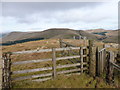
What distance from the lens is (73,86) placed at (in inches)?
225

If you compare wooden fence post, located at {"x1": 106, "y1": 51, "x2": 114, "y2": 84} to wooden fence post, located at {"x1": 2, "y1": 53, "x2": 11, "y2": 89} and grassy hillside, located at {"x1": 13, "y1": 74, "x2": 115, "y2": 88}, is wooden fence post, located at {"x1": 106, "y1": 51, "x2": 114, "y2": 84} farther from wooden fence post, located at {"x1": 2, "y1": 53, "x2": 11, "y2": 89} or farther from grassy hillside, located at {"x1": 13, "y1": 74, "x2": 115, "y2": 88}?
wooden fence post, located at {"x1": 2, "y1": 53, "x2": 11, "y2": 89}

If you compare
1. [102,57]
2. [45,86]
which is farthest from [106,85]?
[45,86]

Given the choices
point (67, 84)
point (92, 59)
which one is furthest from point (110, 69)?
point (67, 84)

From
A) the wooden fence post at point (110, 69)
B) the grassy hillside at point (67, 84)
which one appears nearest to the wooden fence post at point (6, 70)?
the grassy hillside at point (67, 84)

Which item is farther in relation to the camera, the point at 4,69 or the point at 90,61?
the point at 90,61

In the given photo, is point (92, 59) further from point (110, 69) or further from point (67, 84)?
point (67, 84)

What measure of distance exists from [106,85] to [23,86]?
5.14 metres

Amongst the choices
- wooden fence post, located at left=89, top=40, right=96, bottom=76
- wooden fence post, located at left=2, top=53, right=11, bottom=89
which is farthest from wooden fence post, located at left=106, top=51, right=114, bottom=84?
wooden fence post, located at left=2, top=53, right=11, bottom=89

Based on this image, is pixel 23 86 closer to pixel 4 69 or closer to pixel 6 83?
pixel 6 83

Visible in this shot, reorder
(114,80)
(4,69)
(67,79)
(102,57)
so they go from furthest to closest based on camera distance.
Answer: (102,57) < (67,79) < (114,80) < (4,69)

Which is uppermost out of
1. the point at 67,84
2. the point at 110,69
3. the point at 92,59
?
the point at 92,59

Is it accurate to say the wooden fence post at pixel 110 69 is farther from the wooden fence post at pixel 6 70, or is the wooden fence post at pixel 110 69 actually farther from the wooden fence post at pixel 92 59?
the wooden fence post at pixel 6 70

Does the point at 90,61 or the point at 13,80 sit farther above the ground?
the point at 90,61

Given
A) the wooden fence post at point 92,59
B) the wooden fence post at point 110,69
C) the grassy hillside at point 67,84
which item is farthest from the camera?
the wooden fence post at point 92,59
